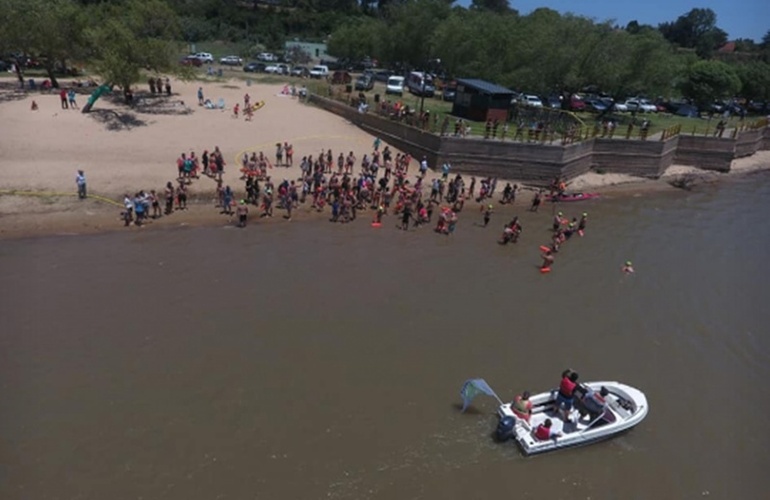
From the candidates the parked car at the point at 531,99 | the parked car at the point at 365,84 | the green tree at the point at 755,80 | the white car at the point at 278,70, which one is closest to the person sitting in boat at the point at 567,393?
the parked car at the point at 531,99

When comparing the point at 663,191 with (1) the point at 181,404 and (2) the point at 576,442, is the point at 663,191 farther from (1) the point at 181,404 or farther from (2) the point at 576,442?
(1) the point at 181,404

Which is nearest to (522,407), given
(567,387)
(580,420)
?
(567,387)

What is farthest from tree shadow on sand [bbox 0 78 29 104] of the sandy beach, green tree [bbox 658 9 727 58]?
green tree [bbox 658 9 727 58]

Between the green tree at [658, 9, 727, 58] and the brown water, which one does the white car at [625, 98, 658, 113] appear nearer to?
the brown water

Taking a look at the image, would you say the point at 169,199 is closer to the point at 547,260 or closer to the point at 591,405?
the point at 547,260

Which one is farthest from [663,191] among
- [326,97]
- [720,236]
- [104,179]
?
[104,179]

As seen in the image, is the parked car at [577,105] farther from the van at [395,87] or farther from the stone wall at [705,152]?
the van at [395,87]

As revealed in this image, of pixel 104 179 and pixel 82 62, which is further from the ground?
pixel 82 62
